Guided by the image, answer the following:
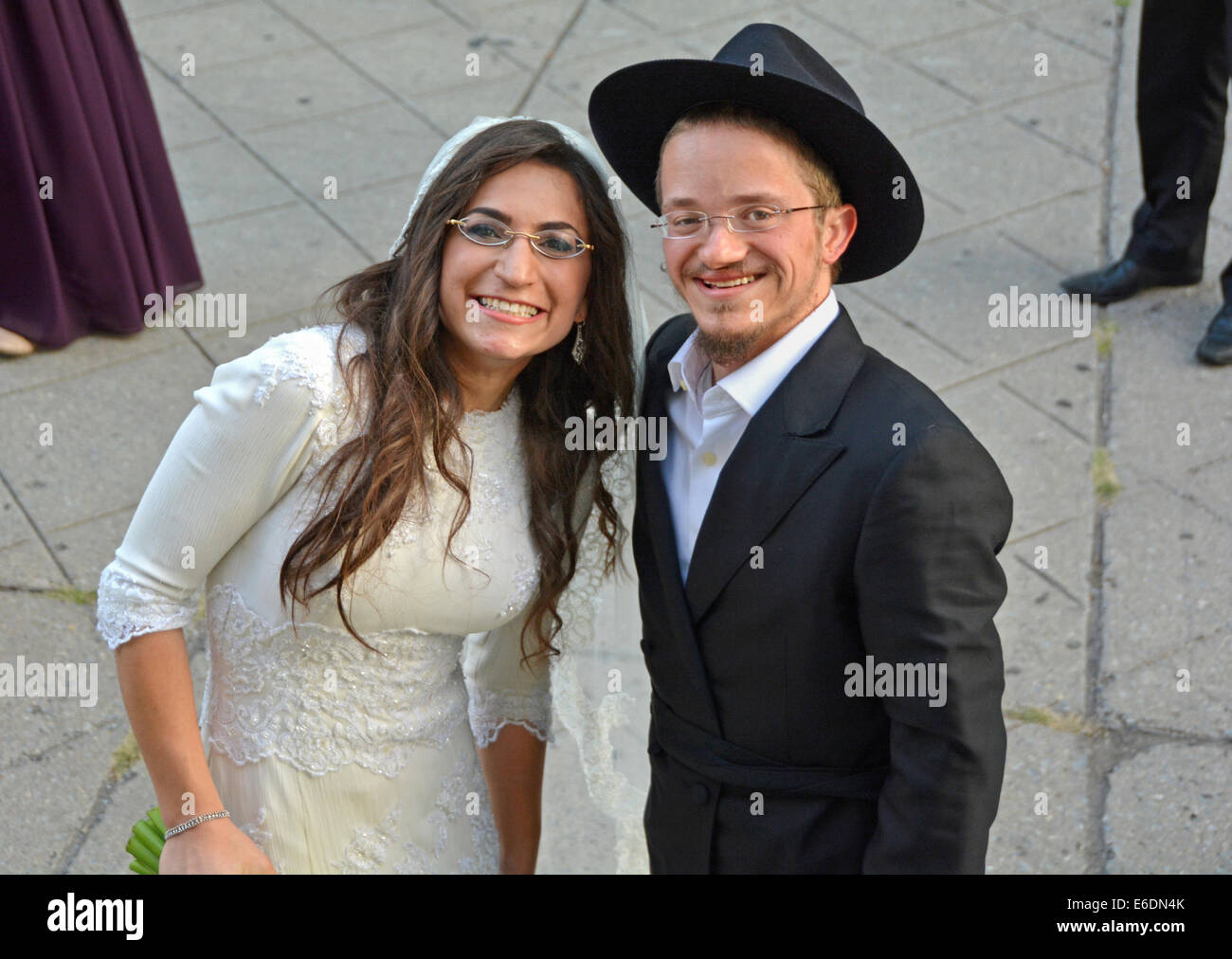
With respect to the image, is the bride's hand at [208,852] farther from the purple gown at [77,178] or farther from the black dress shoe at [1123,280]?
the black dress shoe at [1123,280]

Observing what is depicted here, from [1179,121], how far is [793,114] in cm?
348

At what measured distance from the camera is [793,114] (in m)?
2.18

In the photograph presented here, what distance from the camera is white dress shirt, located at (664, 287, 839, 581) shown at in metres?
2.24

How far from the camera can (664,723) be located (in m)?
2.41

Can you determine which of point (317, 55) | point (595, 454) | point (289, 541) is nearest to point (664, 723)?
point (595, 454)

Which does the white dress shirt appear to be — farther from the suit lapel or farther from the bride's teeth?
the bride's teeth

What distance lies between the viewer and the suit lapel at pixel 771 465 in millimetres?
2145

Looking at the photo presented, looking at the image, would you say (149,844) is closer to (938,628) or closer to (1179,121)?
(938,628)

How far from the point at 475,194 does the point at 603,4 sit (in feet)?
17.1

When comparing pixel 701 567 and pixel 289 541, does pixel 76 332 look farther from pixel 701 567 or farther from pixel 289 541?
pixel 701 567

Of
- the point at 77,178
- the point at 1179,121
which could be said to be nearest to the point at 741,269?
the point at 77,178

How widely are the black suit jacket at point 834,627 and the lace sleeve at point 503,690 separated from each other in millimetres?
392

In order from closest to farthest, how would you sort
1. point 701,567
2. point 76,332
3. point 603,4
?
1. point 701,567
2. point 76,332
3. point 603,4

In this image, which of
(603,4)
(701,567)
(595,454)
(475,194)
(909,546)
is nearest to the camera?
(909,546)
